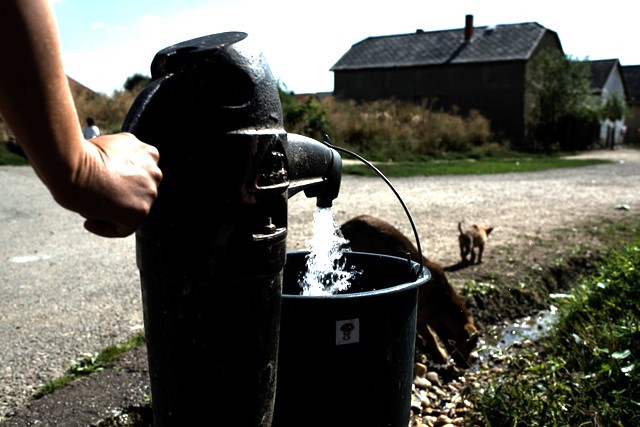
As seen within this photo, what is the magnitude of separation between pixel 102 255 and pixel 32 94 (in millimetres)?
5830

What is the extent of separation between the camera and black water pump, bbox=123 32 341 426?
1.31 meters

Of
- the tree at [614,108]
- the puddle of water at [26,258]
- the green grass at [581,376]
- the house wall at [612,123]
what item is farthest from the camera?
the house wall at [612,123]

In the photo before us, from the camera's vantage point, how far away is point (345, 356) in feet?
6.69

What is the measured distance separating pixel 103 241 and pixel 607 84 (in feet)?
158

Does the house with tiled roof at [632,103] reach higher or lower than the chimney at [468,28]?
lower

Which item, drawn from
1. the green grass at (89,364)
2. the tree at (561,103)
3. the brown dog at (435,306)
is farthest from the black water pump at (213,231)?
the tree at (561,103)

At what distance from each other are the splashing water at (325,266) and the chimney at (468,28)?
136ft

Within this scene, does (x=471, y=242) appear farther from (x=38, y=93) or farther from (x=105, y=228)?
(x=38, y=93)

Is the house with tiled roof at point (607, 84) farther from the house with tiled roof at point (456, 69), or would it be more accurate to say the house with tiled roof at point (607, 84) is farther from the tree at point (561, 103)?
the tree at point (561, 103)

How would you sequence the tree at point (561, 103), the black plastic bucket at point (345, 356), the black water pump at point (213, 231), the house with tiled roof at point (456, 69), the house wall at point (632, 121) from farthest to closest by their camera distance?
the house wall at point (632, 121) → the house with tiled roof at point (456, 69) → the tree at point (561, 103) → the black plastic bucket at point (345, 356) → the black water pump at point (213, 231)

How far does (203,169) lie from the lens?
4.33ft

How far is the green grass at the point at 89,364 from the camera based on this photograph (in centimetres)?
305

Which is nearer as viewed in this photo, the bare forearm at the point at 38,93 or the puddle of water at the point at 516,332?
the bare forearm at the point at 38,93

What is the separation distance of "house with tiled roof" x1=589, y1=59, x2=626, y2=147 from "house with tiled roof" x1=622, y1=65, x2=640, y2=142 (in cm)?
247
